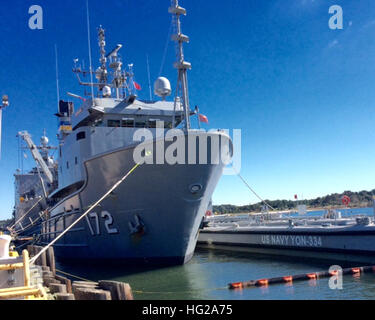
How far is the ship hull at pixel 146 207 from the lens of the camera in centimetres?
1165

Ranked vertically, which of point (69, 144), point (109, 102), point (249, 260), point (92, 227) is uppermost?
point (109, 102)

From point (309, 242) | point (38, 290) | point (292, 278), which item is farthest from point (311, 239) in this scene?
point (38, 290)

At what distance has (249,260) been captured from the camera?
47.8ft

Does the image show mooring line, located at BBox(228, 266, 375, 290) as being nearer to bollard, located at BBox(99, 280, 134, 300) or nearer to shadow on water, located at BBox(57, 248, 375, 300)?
shadow on water, located at BBox(57, 248, 375, 300)

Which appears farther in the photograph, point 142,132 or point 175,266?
point 142,132

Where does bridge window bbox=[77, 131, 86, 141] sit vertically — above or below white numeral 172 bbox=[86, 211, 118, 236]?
above

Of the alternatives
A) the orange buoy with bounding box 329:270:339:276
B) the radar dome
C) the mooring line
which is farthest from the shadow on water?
the radar dome

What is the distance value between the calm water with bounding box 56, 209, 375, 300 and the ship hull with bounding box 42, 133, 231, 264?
70 cm

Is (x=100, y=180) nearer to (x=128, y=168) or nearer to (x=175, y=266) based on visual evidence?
(x=128, y=168)

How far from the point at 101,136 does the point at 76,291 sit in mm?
9199

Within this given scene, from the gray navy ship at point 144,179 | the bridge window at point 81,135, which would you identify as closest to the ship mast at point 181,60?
the gray navy ship at point 144,179

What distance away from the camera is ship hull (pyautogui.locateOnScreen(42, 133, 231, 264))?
38.2 ft

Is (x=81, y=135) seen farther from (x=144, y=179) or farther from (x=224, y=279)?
(x=224, y=279)
